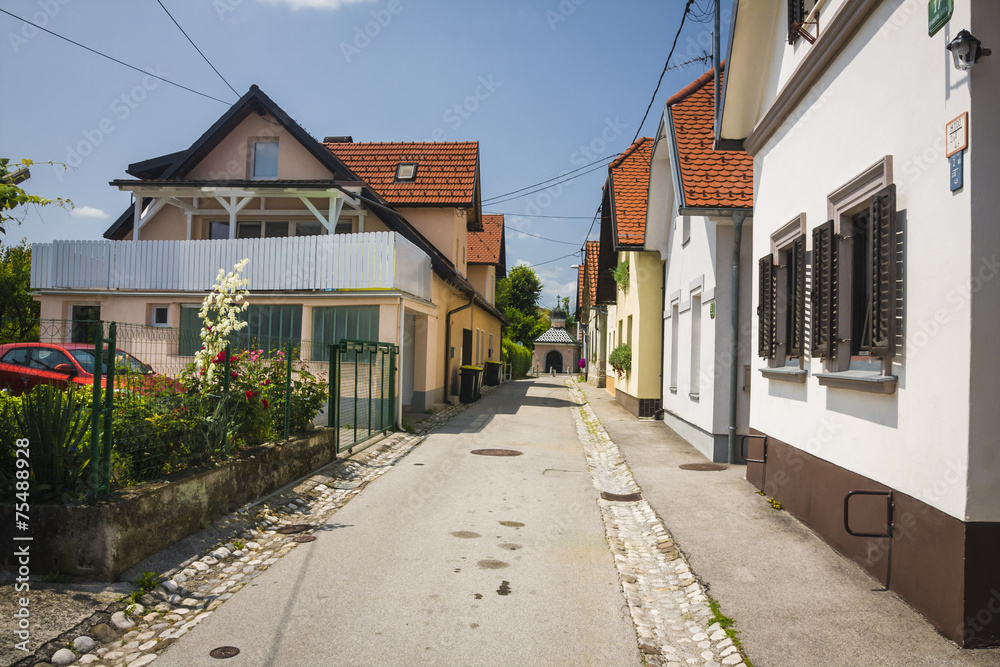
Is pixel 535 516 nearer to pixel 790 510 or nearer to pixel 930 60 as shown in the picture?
pixel 790 510

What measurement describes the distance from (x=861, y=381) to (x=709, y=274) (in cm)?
612

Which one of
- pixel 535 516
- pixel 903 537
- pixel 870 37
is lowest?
pixel 535 516

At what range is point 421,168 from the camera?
22.2 meters

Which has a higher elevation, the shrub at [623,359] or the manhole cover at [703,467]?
the shrub at [623,359]

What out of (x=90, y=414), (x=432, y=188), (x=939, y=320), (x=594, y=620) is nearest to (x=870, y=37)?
(x=939, y=320)

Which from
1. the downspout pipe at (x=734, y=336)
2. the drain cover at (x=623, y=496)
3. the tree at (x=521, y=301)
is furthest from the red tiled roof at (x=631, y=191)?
the tree at (x=521, y=301)

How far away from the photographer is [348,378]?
438 inches

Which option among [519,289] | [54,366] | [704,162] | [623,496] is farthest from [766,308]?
[519,289]

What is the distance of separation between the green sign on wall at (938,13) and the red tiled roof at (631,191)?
11.3 meters

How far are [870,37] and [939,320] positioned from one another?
2564mm

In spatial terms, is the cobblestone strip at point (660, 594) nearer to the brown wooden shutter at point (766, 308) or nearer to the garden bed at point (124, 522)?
the brown wooden shutter at point (766, 308)

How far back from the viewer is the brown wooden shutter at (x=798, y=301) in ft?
22.8

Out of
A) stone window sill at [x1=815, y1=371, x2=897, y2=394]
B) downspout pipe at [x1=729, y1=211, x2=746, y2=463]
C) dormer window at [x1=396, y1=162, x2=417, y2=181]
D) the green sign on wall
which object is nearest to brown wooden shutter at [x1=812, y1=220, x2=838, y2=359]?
stone window sill at [x1=815, y1=371, x2=897, y2=394]

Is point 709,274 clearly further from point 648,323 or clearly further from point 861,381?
point 861,381
